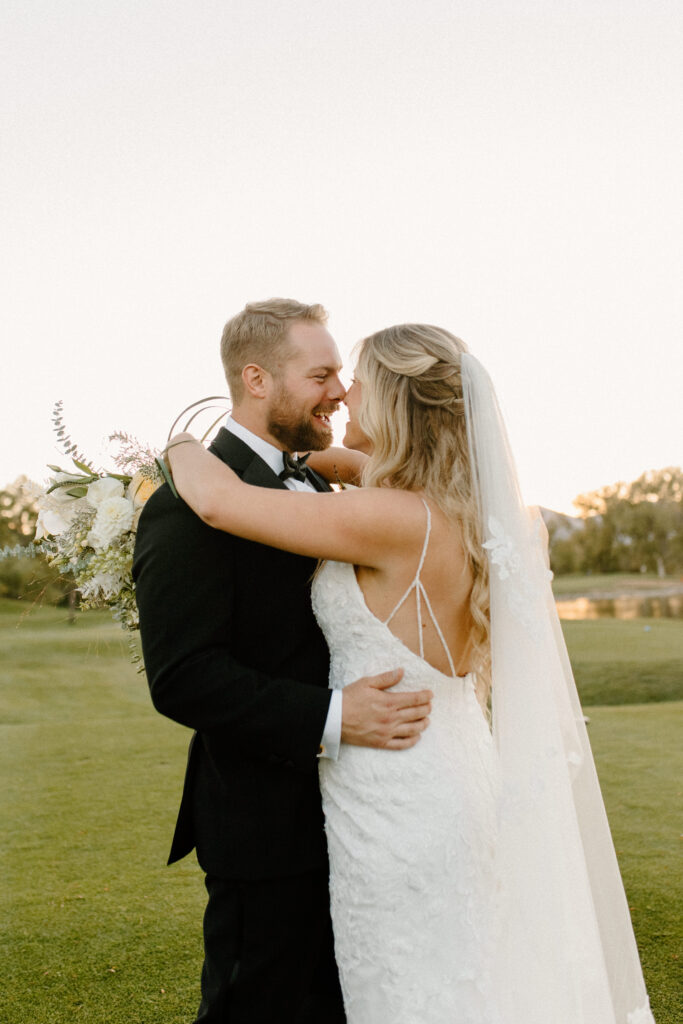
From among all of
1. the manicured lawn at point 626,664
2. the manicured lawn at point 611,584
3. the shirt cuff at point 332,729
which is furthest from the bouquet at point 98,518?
the manicured lawn at point 611,584

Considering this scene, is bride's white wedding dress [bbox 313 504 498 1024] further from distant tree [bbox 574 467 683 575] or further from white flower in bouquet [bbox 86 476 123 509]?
distant tree [bbox 574 467 683 575]

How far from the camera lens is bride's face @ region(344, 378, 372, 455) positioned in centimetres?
263

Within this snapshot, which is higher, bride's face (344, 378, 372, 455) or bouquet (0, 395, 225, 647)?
bride's face (344, 378, 372, 455)

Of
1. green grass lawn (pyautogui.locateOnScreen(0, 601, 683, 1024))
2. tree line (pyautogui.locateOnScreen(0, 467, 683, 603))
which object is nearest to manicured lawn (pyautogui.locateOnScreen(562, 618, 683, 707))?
green grass lawn (pyautogui.locateOnScreen(0, 601, 683, 1024))

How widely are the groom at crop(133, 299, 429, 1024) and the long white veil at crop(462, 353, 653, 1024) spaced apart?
0.36 meters

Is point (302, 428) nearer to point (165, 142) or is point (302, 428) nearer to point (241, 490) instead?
point (241, 490)

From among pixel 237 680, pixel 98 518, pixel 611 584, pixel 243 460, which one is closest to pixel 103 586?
pixel 98 518

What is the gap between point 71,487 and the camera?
8.96ft

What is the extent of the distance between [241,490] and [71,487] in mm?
788

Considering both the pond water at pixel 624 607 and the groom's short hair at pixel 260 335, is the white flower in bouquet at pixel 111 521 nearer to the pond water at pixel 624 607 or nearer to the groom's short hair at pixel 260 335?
the groom's short hair at pixel 260 335

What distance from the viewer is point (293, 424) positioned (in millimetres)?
2689

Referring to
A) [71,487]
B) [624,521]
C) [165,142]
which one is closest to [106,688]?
[165,142]

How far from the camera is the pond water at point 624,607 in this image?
98.9ft

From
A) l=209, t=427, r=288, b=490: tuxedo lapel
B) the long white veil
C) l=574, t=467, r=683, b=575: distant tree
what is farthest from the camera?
l=574, t=467, r=683, b=575: distant tree
